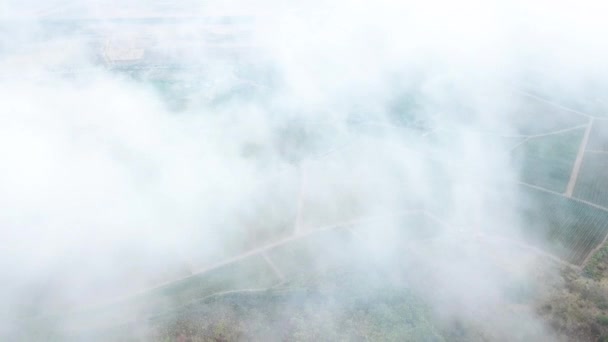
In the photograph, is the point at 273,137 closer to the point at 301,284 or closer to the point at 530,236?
the point at 301,284

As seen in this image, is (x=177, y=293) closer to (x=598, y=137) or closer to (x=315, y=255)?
(x=315, y=255)

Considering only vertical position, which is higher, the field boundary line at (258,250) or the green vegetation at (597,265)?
the green vegetation at (597,265)

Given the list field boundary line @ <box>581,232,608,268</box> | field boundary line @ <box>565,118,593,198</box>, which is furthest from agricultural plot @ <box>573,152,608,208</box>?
field boundary line @ <box>581,232,608,268</box>

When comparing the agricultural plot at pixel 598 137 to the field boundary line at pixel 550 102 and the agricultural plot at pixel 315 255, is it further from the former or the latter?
the agricultural plot at pixel 315 255

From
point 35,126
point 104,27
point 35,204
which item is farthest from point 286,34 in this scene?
point 35,204

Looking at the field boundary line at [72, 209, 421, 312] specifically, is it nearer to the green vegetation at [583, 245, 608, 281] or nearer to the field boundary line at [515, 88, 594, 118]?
the green vegetation at [583, 245, 608, 281]

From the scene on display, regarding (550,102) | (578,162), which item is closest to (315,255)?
(578,162)

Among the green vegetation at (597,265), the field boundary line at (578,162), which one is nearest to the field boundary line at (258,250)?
the green vegetation at (597,265)
